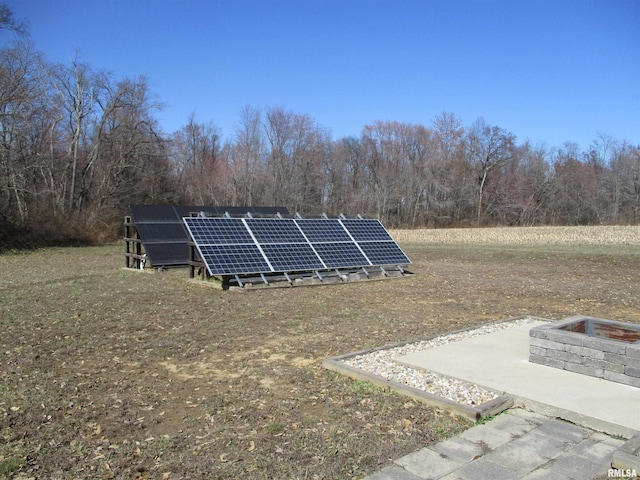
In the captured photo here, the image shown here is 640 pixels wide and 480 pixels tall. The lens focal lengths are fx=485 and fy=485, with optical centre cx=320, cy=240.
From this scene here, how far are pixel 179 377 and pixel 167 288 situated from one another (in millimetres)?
6740

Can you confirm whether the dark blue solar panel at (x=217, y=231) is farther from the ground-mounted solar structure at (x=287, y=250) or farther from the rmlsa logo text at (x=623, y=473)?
the rmlsa logo text at (x=623, y=473)

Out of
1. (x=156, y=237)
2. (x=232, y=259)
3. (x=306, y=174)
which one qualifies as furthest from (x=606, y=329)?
(x=306, y=174)

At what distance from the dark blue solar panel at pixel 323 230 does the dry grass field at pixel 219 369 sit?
2324 mm

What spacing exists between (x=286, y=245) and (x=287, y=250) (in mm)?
235

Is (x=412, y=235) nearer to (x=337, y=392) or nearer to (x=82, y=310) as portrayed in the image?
(x=82, y=310)

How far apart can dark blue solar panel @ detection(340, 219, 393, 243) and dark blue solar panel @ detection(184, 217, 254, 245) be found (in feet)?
12.0

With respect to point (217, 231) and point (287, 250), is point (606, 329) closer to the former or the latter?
point (287, 250)

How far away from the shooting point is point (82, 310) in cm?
894

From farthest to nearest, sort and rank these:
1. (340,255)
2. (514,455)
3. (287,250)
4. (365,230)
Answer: (365,230), (340,255), (287,250), (514,455)

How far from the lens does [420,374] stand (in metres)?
5.33

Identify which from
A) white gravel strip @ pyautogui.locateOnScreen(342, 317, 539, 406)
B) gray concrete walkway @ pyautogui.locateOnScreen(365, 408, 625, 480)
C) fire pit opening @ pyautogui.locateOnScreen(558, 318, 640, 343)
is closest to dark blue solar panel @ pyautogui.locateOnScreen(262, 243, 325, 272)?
white gravel strip @ pyautogui.locateOnScreen(342, 317, 539, 406)

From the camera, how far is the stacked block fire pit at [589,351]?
4.91 m

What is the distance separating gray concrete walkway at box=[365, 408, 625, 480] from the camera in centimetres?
323

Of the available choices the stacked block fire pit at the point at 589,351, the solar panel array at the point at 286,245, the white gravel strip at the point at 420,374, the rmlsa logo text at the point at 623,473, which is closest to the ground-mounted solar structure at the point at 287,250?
the solar panel array at the point at 286,245
